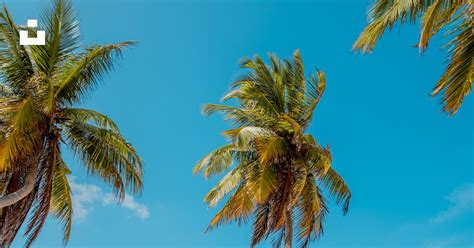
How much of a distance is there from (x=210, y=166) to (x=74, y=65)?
19.6 ft

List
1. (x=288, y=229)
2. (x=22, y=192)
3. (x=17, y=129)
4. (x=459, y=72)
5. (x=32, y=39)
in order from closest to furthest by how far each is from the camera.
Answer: (x=459, y=72) → (x=17, y=129) → (x=22, y=192) → (x=32, y=39) → (x=288, y=229)

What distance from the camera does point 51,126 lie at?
12406mm

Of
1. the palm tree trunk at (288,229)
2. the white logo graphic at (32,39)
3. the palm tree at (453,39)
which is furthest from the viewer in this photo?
the palm tree trunk at (288,229)

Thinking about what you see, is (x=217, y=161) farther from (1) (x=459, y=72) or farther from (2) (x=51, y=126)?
(1) (x=459, y=72)

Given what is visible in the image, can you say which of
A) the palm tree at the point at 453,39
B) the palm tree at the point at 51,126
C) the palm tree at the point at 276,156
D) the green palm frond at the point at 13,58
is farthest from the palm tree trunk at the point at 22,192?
the palm tree at the point at 453,39

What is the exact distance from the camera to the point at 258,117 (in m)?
15.6

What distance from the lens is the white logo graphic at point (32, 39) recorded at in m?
12.3

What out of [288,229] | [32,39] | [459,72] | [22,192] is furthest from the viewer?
[288,229]

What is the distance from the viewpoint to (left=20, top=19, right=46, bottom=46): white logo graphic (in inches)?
486

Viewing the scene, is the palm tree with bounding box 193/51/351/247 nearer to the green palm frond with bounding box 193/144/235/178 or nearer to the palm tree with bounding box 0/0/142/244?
the green palm frond with bounding box 193/144/235/178

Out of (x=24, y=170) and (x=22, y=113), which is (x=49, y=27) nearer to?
(x=22, y=113)

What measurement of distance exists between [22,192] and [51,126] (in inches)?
71.2

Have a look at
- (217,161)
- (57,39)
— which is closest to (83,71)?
(57,39)

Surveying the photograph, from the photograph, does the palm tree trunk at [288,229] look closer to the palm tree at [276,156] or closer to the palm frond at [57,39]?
the palm tree at [276,156]
